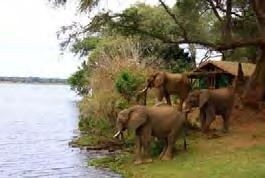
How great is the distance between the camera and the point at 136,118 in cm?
1680

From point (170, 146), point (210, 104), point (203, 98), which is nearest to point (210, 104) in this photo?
point (210, 104)

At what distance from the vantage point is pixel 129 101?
908 inches

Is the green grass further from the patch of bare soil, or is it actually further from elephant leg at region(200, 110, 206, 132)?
elephant leg at region(200, 110, 206, 132)

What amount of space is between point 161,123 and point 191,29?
748 cm

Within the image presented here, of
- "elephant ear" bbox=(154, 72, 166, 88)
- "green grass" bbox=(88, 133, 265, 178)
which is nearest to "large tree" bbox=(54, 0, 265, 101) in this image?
"elephant ear" bbox=(154, 72, 166, 88)

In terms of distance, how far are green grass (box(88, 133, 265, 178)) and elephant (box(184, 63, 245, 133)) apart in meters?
1.20

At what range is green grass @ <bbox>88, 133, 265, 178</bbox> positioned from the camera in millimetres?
14534

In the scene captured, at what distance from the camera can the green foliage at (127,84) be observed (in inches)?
907

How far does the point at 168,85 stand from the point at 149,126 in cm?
492

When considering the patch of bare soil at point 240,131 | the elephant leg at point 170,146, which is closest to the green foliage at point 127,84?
the patch of bare soil at point 240,131

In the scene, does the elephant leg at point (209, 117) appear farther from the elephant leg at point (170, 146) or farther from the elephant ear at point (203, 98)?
the elephant leg at point (170, 146)

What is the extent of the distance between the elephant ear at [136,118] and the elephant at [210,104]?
134 inches

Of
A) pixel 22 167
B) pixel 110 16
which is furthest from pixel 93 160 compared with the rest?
pixel 110 16

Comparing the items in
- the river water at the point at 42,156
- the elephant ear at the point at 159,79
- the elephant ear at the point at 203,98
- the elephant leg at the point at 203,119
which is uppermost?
the elephant ear at the point at 159,79
